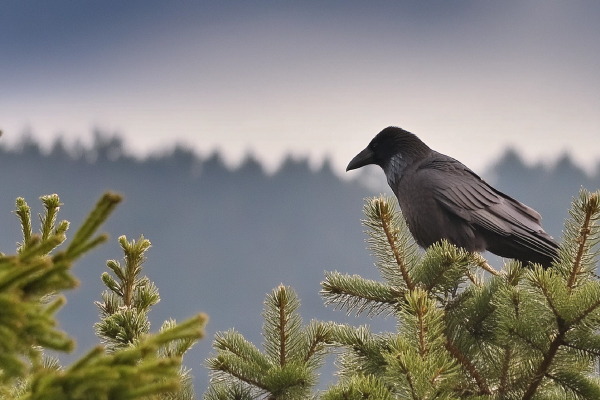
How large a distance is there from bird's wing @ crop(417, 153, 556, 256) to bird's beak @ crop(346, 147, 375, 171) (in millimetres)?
630

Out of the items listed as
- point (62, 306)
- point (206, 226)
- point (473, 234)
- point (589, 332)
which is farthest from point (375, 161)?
point (206, 226)

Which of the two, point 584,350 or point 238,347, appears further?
point 238,347

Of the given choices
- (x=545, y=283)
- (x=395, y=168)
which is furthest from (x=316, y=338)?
(x=395, y=168)

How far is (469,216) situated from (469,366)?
1510 mm

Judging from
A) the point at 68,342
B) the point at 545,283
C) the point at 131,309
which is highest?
the point at 131,309

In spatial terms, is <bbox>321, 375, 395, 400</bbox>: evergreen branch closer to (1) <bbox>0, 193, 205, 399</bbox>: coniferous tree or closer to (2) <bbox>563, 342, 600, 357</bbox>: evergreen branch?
(2) <bbox>563, 342, 600, 357</bbox>: evergreen branch

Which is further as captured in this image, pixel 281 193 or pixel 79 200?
pixel 281 193

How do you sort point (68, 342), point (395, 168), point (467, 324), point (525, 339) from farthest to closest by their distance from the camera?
point (395, 168)
point (467, 324)
point (525, 339)
point (68, 342)

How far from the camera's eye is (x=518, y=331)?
6.47ft

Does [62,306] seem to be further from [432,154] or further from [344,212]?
[344,212]

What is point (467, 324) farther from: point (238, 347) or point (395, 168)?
point (395, 168)

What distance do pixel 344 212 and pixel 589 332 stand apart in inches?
6056

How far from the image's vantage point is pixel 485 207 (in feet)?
12.1

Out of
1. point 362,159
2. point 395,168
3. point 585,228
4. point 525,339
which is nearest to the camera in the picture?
point 525,339
